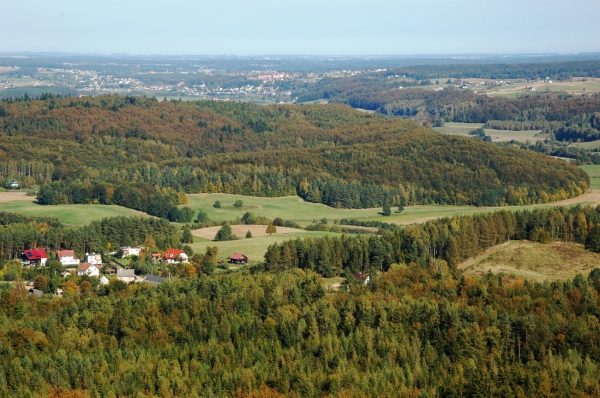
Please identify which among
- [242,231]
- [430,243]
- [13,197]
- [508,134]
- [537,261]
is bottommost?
[508,134]

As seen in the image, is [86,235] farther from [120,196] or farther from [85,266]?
[120,196]

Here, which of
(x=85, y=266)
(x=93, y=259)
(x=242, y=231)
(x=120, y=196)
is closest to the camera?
(x=85, y=266)

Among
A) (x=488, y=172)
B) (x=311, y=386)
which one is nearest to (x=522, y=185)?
(x=488, y=172)

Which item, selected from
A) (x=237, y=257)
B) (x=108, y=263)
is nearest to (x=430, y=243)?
(x=237, y=257)

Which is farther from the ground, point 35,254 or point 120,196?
point 35,254

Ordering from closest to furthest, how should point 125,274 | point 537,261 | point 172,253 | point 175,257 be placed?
1. point 537,261
2. point 125,274
3. point 175,257
4. point 172,253

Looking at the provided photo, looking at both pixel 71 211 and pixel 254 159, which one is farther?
pixel 254 159
